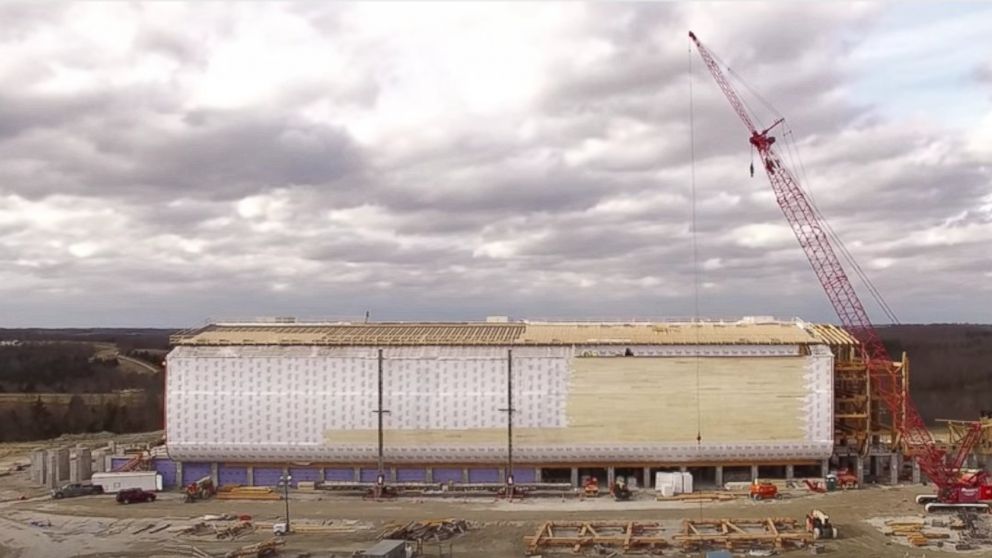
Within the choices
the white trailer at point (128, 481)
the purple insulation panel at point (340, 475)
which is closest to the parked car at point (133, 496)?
the white trailer at point (128, 481)

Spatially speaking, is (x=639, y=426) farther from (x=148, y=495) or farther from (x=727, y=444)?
(x=148, y=495)

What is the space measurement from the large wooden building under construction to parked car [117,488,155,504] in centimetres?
399

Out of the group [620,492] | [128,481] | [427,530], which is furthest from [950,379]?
[128,481]

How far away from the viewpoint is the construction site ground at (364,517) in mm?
44875

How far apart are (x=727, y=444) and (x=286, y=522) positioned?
94.3ft

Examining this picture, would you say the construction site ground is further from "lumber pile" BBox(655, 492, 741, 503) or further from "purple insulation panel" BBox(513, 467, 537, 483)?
"purple insulation panel" BBox(513, 467, 537, 483)

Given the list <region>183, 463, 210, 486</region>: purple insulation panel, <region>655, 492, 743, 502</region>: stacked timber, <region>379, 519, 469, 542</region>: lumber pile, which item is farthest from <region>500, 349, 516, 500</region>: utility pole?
<region>183, 463, 210, 486</region>: purple insulation panel

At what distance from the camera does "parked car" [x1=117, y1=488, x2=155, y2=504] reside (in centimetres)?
5728

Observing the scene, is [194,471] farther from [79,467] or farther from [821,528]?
[821,528]

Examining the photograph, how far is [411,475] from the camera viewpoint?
60.8 meters

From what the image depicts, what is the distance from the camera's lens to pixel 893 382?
202ft

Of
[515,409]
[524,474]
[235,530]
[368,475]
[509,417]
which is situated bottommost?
[235,530]

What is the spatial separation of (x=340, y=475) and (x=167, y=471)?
12366 mm

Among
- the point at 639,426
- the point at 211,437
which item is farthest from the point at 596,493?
the point at 211,437
